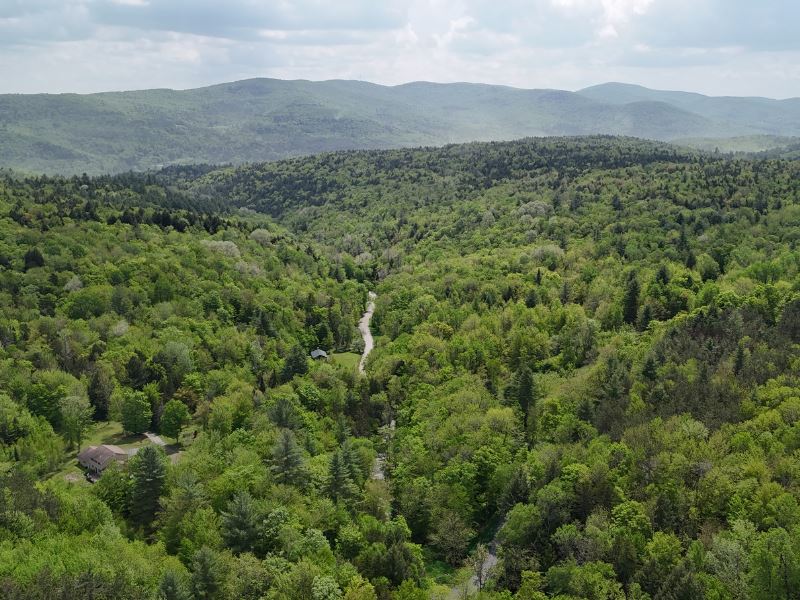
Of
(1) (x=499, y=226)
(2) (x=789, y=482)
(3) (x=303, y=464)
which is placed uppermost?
(1) (x=499, y=226)

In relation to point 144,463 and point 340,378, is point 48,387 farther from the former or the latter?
Result: point 340,378

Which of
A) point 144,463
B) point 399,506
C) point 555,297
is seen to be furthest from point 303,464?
point 555,297

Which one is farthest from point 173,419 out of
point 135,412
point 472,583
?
point 472,583

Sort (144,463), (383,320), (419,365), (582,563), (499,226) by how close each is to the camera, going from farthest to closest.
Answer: (499,226) < (383,320) < (419,365) < (144,463) < (582,563)

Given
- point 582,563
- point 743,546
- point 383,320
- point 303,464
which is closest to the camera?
point 743,546

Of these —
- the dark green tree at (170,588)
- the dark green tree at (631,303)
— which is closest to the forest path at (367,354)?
the dark green tree at (170,588)
